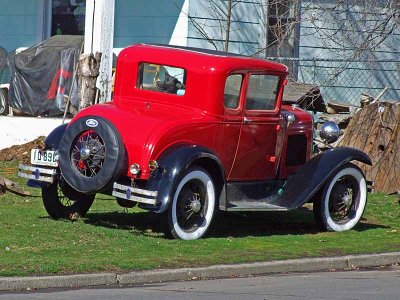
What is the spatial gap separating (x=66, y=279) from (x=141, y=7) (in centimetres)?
1177

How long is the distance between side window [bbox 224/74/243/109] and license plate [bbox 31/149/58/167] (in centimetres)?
212

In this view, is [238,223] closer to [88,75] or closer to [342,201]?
[342,201]

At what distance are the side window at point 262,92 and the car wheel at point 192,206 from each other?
1.30 metres

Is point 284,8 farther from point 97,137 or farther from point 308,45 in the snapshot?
point 97,137

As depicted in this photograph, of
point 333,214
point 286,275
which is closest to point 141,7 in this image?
point 333,214

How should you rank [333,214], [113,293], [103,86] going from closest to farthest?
[113,293] → [333,214] → [103,86]

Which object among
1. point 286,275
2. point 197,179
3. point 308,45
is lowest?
point 286,275

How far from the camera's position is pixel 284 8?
20562 millimetres

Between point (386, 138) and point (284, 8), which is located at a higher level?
point (284, 8)

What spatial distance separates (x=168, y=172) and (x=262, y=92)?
6.92ft

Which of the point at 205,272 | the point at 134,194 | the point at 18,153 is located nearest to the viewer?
the point at 205,272

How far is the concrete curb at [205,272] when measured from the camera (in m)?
8.95

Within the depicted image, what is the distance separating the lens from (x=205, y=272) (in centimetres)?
988

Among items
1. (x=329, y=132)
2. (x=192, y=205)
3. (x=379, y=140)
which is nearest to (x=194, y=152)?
(x=192, y=205)
